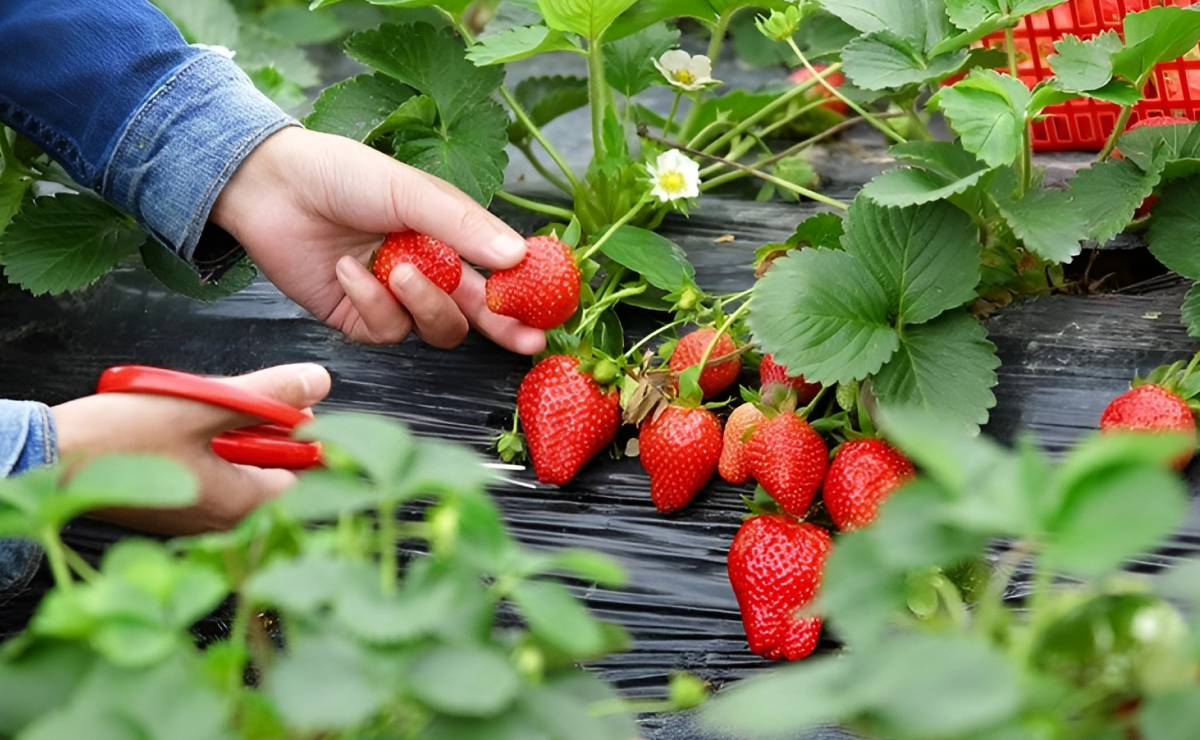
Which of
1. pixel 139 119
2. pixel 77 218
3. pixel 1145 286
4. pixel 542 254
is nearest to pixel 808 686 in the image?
pixel 542 254

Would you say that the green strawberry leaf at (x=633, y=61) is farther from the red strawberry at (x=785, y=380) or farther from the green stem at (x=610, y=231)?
the red strawberry at (x=785, y=380)

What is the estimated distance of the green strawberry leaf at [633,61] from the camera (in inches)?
50.1

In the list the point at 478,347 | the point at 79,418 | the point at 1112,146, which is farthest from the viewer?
the point at 478,347

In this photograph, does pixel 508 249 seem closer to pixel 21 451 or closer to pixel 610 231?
pixel 610 231

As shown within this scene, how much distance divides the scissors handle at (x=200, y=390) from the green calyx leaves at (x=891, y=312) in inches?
14.6

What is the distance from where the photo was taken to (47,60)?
1115mm

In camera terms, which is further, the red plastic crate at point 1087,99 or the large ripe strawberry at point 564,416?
the red plastic crate at point 1087,99

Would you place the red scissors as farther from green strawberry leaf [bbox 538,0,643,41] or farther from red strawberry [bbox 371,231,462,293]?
green strawberry leaf [bbox 538,0,643,41]

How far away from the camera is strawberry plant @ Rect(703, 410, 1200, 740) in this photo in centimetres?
31

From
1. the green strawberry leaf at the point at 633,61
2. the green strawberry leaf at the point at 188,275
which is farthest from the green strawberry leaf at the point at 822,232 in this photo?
the green strawberry leaf at the point at 188,275

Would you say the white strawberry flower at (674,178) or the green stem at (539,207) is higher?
the white strawberry flower at (674,178)

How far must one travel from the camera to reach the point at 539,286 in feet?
3.32

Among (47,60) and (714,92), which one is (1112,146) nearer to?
(714,92)

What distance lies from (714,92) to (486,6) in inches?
20.9
